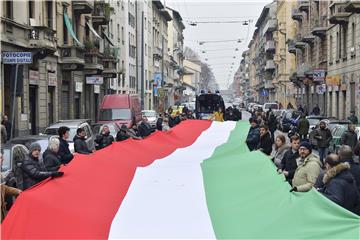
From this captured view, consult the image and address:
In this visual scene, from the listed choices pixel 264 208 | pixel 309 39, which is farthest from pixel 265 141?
Result: pixel 309 39

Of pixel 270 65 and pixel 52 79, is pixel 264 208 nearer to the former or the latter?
pixel 52 79

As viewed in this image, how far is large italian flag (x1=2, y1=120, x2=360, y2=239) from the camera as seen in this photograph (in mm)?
5430

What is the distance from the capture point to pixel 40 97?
31.8 meters

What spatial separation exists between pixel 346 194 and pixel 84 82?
121 feet

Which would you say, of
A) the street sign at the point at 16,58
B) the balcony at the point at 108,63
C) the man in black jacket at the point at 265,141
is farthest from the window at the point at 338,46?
the man in black jacket at the point at 265,141

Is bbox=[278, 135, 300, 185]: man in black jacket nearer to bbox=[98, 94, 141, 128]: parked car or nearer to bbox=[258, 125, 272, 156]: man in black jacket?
bbox=[258, 125, 272, 156]: man in black jacket

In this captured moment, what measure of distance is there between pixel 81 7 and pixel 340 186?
34197 millimetres

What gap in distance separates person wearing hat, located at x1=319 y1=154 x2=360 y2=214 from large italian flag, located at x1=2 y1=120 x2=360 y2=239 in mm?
618

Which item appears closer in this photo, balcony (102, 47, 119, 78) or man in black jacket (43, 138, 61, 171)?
man in black jacket (43, 138, 61, 171)

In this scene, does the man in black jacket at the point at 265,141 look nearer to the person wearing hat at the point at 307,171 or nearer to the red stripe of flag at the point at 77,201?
the red stripe of flag at the point at 77,201

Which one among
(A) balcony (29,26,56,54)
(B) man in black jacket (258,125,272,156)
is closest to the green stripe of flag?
(B) man in black jacket (258,125,272,156)

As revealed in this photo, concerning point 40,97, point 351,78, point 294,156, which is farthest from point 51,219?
point 351,78

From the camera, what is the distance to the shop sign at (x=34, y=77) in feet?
97.9

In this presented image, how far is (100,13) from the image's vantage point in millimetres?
45594
